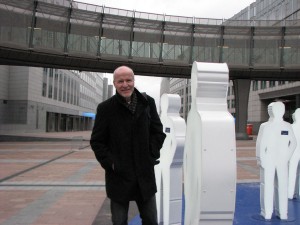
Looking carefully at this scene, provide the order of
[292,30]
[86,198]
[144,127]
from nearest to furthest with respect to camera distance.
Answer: [144,127] → [86,198] → [292,30]

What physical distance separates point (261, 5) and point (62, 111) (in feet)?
117

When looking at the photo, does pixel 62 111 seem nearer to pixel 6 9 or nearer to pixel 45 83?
pixel 45 83

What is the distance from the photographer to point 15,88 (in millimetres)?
41469

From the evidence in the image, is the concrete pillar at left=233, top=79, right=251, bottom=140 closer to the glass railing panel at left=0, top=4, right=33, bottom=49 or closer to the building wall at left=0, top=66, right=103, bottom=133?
the glass railing panel at left=0, top=4, right=33, bottom=49

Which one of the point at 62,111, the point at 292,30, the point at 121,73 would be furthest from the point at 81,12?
the point at 62,111

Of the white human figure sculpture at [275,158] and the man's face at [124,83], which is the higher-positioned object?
the man's face at [124,83]

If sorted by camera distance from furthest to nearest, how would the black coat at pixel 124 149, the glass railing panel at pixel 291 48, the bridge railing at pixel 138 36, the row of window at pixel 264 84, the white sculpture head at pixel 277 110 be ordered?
the row of window at pixel 264 84, the glass railing panel at pixel 291 48, the bridge railing at pixel 138 36, the white sculpture head at pixel 277 110, the black coat at pixel 124 149

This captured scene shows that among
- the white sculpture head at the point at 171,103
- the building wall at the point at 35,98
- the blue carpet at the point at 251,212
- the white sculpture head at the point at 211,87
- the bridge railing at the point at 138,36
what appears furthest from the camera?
the building wall at the point at 35,98

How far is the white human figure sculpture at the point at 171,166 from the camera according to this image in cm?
507

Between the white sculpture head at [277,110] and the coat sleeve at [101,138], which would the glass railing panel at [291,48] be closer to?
the white sculpture head at [277,110]

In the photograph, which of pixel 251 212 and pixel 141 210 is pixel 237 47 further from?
pixel 141 210

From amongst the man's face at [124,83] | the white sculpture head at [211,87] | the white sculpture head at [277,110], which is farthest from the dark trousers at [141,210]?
the white sculpture head at [277,110]

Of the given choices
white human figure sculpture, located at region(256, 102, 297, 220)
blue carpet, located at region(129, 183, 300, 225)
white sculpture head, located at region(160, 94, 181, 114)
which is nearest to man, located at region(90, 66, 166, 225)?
white sculpture head, located at region(160, 94, 181, 114)

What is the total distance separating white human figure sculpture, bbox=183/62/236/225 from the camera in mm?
3529
